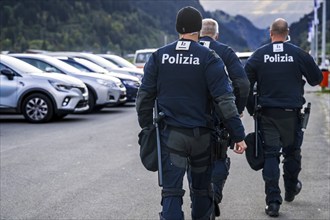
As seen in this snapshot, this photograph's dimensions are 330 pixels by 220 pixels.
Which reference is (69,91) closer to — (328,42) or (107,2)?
(107,2)

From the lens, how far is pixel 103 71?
19000 millimetres

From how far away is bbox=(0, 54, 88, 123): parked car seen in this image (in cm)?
1452

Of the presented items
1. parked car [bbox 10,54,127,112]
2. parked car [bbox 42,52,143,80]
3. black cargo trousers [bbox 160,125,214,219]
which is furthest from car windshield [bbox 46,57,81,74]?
black cargo trousers [bbox 160,125,214,219]

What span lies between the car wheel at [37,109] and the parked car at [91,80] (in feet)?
7.11

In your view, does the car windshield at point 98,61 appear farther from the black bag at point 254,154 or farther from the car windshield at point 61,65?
the black bag at point 254,154

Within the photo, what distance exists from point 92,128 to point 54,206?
23.2 feet

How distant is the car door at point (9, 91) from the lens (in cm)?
1454

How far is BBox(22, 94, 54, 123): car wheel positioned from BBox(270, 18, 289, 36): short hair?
29.5 feet

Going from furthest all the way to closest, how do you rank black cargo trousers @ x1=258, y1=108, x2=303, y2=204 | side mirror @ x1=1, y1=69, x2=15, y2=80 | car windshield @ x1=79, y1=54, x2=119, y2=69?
car windshield @ x1=79, y1=54, x2=119, y2=69 → side mirror @ x1=1, y1=69, x2=15, y2=80 → black cargo trousers @ x1=258, y1=108, x2=303, y2=204

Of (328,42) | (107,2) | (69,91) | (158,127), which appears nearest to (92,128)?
(69,91)

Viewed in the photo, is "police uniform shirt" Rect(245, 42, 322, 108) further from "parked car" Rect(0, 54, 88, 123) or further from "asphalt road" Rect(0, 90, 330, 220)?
"parked car" Rect(0, 54, 88, 123)

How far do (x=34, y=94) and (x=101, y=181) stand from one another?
7.30 meters

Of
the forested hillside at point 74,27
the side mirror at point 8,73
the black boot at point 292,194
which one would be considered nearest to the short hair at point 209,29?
the black boot at point 292,194

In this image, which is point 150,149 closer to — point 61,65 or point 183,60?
point 183,60
